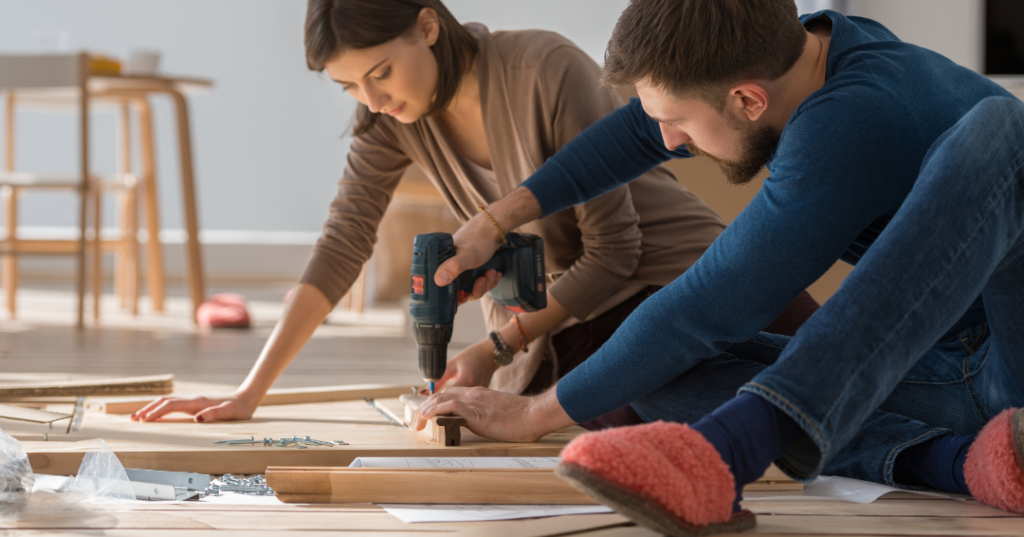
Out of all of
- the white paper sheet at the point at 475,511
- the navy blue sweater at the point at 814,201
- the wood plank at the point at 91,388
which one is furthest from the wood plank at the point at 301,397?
the navy blue sweater at the point at 814,201

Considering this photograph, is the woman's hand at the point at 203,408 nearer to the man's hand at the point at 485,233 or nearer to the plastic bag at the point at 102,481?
the plastic bag at the point at 102,481

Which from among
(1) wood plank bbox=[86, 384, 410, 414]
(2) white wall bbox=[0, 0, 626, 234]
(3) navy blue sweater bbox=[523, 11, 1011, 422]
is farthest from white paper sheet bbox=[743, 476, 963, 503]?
(2) white wall bbox=[0, 0, 626, 234]

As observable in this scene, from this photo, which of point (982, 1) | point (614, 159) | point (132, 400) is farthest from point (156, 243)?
point (982, 1)

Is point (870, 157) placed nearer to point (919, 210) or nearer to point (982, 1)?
point (919, 210)

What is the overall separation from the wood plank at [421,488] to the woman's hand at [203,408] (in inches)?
20.6

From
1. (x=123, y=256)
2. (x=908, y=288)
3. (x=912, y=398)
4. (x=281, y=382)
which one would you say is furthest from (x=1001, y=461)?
(x=123, y=256)

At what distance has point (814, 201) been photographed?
3.35ft

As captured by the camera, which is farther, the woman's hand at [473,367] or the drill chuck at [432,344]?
the woman's hand at [473,367]

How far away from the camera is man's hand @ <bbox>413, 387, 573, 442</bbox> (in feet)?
4.44

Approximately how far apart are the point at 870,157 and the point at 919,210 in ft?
0.36

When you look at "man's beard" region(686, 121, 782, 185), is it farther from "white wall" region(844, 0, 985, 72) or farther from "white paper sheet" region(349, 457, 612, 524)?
"white wall" region(844, 0, 985, 72)

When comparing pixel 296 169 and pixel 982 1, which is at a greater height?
pixel 982 1

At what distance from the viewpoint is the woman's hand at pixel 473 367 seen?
172 centimetres

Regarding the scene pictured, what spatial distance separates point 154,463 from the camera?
135 centimetres
